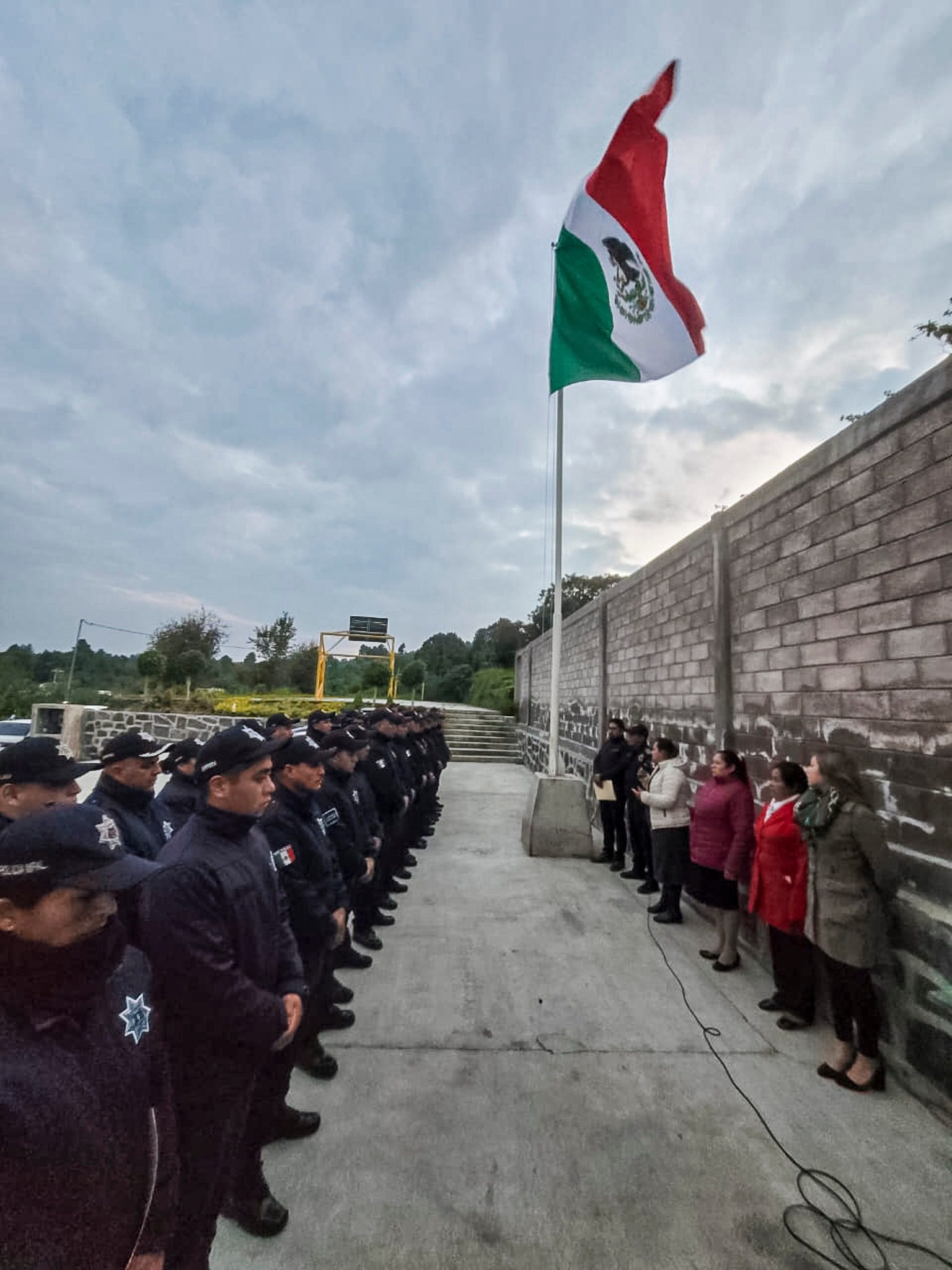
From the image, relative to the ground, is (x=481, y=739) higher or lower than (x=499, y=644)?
lower

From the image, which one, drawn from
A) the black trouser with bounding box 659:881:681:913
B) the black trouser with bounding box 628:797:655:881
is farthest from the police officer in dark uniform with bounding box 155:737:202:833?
the black trouser with bounding box 628:797:655:881

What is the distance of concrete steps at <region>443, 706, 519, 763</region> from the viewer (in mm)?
16016

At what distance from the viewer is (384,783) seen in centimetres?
510

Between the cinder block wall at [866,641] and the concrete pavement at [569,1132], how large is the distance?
613mm

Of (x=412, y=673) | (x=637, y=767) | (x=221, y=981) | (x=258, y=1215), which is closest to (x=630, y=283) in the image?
(x=637, y=767)

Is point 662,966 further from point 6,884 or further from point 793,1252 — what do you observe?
point 6,884

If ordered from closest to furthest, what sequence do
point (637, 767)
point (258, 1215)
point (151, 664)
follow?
1. point (258, 1215)
2. point (637, 767)
3. point (151, 664)

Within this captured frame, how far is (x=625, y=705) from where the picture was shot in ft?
26.0

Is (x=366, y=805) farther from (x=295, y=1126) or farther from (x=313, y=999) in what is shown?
(x=295, y=1126)

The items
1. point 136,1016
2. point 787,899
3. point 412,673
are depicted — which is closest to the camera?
point 136,1016

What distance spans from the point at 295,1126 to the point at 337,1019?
34.0 inches

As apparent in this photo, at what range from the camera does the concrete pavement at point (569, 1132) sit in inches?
76.8

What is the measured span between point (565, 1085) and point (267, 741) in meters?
2.18

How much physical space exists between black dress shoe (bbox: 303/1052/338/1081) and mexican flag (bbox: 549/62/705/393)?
19.3ft
